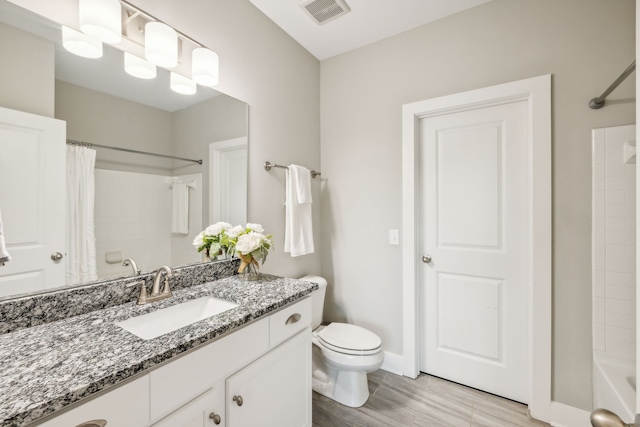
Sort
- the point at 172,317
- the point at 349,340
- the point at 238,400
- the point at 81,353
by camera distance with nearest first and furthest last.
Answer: the point at 81,353, the point at 238,400, the point at 172,317, the point at 349,340

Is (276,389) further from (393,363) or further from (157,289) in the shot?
(393,363)

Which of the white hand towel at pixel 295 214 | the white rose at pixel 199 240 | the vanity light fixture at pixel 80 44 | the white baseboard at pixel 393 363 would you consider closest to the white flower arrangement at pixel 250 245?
the white rose at pixel 199 240

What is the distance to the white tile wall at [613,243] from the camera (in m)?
→ 1.40

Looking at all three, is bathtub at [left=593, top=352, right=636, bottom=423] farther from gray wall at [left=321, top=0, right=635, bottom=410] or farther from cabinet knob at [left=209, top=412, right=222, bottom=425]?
cabinet knob at [left=209, top=412, right=222, bottom=425]

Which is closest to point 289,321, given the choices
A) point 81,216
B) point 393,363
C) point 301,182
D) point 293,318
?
point 293,318

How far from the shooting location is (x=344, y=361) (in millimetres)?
1637

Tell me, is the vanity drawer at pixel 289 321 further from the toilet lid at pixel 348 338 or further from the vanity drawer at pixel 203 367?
the toilet lid at pixel 348 338

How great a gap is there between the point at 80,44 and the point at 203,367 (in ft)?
4.25

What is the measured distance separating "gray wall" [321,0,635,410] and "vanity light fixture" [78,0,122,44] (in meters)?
1.52

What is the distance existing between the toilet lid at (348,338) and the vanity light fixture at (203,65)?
167 cm

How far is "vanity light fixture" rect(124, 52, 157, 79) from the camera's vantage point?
1.21m

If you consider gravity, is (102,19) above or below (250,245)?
above

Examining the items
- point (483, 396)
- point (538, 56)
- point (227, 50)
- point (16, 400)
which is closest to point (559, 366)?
point (483, 396)

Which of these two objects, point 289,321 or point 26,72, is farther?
point 289,321
